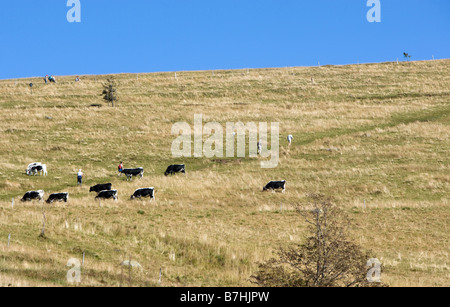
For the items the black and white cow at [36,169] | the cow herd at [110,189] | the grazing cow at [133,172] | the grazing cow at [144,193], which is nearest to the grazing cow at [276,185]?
the cow herd at [110,189]

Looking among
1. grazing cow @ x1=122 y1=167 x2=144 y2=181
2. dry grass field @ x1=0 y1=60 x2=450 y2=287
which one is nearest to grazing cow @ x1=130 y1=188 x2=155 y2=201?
dry grass field @ x1=0 y1=60 x2=450 y2=287

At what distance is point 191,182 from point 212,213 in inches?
288

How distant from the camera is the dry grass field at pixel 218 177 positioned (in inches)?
939

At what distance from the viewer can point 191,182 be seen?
1571 inches

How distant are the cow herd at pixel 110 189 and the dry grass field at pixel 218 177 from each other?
0.76 m

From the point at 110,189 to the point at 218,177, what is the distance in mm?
8419

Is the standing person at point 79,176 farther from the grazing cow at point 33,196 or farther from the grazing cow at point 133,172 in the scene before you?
the grazing cow at point 33,196

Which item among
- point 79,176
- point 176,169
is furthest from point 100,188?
point 176,169

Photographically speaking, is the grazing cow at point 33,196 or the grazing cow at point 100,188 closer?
the grazing cow at point 33,196

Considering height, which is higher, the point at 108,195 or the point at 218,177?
the point at 218,177

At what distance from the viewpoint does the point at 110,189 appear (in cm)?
3769

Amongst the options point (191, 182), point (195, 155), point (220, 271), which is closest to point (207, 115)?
point (195, 155)

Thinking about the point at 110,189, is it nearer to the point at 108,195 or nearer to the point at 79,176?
the point at 108,195
